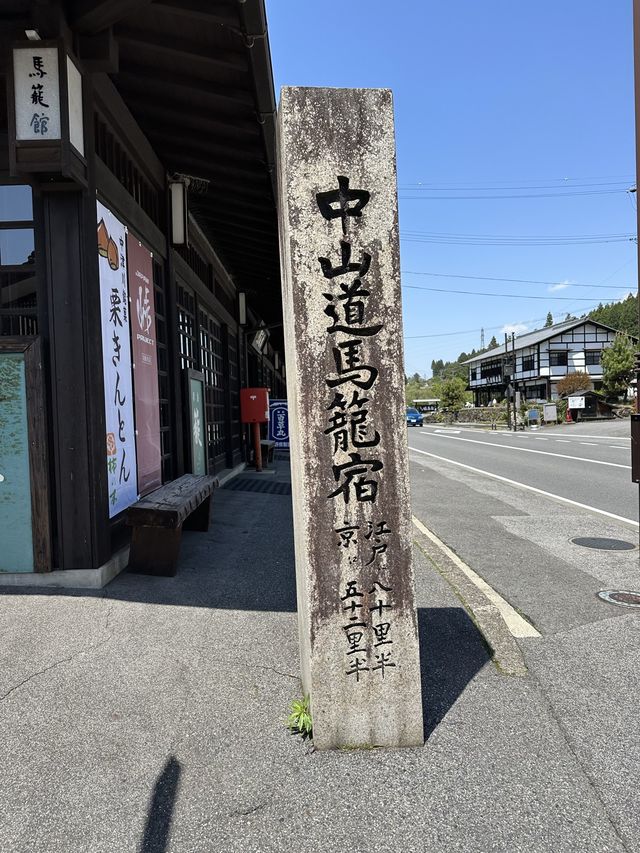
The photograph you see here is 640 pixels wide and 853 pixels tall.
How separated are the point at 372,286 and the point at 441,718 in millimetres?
2250

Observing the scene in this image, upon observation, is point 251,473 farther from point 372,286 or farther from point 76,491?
point 372,286

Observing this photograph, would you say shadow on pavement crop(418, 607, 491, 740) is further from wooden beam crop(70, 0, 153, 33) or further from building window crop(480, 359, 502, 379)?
building window crop(480, 359, 502, 379)

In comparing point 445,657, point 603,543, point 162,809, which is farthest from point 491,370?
point 162,809

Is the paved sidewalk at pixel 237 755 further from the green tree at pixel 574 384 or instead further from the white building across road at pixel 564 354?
the white building across road at pixel 564 354

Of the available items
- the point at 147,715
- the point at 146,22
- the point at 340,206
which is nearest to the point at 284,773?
the point at 147,715

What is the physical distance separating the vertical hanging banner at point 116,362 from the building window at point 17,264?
53cm

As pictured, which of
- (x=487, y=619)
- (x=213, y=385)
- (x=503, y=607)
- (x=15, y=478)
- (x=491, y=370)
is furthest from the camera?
(x=491, y=370)

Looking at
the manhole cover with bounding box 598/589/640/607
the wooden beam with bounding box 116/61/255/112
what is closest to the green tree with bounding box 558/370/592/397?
the manhole cover with bounding box 598/589/640/607

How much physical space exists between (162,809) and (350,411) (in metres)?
1.86

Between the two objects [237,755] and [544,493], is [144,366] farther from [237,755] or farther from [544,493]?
[544,493]

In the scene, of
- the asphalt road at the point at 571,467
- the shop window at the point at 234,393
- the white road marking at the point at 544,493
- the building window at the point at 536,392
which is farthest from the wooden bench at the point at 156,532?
the building window at the point at 536,392

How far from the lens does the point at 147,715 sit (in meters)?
3.24

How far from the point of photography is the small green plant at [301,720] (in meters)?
3.05

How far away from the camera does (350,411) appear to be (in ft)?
9.54
